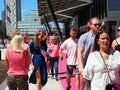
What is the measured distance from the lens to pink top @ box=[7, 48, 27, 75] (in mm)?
7797

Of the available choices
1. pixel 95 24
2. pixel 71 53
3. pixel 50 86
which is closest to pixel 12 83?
pixel 95 24

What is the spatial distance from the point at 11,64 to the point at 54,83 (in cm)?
695

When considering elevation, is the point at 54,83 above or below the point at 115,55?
below

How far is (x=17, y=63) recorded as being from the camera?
7820mm

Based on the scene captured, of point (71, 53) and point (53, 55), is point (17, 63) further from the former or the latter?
point (53, 55)

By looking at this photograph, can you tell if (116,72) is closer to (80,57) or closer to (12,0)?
(80,57)

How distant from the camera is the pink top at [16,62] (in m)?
7.80

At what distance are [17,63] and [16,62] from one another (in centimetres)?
2

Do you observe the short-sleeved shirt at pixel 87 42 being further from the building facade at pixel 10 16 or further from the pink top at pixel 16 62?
the building facade at pixel 10 16

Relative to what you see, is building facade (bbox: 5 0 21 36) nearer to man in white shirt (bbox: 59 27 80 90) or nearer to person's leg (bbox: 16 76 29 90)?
man in white shirt (bbox: 59 27 80 90)

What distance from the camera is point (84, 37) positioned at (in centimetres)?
775

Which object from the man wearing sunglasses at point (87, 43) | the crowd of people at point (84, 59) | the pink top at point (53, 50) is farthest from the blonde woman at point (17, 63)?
the pink top at point (53, 50)

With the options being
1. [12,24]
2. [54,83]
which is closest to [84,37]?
[54,83]

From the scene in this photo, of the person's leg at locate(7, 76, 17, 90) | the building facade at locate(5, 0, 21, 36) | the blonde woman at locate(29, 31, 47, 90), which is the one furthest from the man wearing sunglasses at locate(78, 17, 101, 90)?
the building facade at locate(5, 0, 21, 36)
